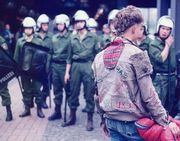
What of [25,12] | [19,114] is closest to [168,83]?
[19,114]

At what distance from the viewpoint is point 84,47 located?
743 centimetres

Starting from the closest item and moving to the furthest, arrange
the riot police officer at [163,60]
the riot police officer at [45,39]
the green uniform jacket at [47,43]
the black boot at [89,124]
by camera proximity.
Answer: the riot police officer at [163,60] < the black boot at [89,124] < the green uniform jacket at [47,43] < the riot police officer at [45,39]

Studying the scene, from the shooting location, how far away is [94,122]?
797 centimetres

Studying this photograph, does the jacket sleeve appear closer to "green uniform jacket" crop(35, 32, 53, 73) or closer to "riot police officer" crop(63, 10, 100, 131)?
"riot police officer" crop(63, 10, 100, 131)

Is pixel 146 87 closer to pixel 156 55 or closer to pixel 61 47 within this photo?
pixel 156 55

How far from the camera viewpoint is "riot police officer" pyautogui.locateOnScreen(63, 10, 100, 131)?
24.4ft

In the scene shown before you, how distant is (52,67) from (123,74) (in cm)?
487

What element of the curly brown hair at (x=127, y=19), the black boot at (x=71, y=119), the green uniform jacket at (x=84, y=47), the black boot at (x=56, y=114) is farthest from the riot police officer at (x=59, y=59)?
the curly brown hair at (x=127, y=19)

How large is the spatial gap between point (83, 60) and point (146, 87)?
164 inches

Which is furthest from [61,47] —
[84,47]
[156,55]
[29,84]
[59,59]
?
[156,55]

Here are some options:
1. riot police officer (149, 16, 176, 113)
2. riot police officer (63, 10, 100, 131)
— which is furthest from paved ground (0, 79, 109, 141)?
riot police officer (149, 16, 176, 113)

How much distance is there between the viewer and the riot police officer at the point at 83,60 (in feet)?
24.4

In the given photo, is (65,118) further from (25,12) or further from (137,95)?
(25,12)

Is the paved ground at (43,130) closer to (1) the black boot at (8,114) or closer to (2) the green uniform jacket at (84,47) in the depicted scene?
(1) the black boot at (8,114)
